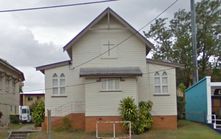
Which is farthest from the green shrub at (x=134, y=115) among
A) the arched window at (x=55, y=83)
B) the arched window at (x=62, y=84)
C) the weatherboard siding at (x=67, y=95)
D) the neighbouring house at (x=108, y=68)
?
the arched window at (x=55, y=83)

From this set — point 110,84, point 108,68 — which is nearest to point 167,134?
point 110,84

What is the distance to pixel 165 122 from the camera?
130ft

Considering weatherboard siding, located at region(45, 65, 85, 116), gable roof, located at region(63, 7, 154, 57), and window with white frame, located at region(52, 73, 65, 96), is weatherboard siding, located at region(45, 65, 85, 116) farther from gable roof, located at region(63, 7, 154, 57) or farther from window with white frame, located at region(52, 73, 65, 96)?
gable roof, located at region(63, 7, 154, 57)

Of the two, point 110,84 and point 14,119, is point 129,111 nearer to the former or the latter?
point 110,84

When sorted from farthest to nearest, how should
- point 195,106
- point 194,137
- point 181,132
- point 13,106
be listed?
point 13,106 → point 195,106 → point 181,132 → point 194,137

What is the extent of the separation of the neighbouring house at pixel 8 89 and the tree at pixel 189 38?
17.6 metres

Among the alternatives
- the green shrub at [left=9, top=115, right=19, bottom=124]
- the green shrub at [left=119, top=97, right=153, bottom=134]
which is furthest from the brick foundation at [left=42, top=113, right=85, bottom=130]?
the green shrub at [left=9, top=115, right=19, bottom=124]

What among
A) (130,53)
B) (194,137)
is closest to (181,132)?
(194,137)

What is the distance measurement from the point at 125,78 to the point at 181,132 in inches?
230

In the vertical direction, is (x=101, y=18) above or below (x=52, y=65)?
above

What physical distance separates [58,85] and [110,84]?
4.57 meters

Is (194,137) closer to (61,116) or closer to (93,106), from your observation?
(93,106)

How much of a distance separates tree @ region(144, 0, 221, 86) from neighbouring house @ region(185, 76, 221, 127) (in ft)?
33.2

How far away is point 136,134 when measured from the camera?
119 ft
